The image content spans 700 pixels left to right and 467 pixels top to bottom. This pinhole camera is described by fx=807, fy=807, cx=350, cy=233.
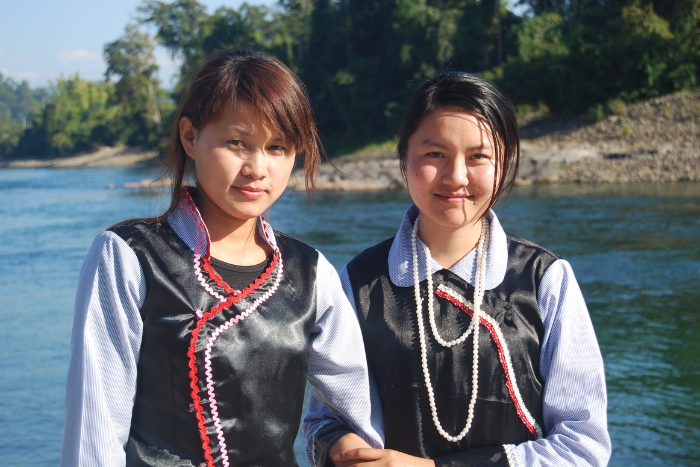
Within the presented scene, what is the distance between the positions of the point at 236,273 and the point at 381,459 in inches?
20.7

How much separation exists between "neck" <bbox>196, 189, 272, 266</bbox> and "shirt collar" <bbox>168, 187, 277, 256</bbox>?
0.03m

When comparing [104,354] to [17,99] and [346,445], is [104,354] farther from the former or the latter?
[17,99]

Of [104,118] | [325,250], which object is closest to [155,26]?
[104,118]

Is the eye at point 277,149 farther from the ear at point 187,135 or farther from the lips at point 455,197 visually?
the lips at point 455,197

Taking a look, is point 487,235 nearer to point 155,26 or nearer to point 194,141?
point 194,141

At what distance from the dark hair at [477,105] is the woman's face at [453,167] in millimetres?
17

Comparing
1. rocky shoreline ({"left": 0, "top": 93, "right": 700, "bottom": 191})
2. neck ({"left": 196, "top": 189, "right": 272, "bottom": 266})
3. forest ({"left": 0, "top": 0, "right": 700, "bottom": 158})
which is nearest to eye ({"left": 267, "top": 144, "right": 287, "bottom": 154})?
neck ({"left": 196, "top": 189, "right": 272, "bottom": 266})

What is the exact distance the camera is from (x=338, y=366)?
1.88 meters

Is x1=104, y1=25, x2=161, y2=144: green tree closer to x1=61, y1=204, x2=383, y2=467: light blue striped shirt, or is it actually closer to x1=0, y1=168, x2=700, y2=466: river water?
x1=0, y1=168, x2=700, y2=466: river water

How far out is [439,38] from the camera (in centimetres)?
3033

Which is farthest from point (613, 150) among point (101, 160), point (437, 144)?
point (101, 160)

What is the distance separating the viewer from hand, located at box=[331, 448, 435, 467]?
1.79 m

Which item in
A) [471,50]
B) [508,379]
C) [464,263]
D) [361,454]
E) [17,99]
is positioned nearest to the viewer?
[361,454]

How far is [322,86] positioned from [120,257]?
36.4 m
